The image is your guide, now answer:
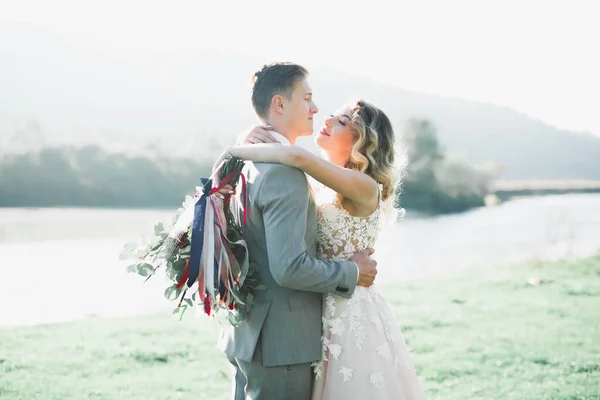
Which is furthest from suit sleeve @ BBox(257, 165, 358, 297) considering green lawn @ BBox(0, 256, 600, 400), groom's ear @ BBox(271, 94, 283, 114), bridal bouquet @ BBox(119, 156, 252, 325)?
green lawn @ BBox(0, 256, 600, 400)

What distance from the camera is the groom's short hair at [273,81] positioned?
2.96m

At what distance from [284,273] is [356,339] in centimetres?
67

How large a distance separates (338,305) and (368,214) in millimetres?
465

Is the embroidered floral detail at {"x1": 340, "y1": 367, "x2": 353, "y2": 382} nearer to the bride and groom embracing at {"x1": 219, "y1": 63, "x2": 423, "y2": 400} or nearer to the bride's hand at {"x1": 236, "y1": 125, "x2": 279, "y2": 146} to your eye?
the bride and groom embracing at {"x1": 219, "y1": 63, "x2": 423, "y2": 400}

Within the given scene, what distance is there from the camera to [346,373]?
2.93 m

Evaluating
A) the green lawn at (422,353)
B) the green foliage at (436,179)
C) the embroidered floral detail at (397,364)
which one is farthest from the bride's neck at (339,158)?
the green foliage at (436,179)

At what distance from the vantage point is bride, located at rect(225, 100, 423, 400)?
293cm

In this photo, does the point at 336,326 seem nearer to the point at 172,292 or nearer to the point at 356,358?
the point at 356,358

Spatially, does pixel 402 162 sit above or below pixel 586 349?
above

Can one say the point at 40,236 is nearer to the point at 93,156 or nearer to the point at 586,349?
the point at 93,156

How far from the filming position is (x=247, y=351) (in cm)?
272

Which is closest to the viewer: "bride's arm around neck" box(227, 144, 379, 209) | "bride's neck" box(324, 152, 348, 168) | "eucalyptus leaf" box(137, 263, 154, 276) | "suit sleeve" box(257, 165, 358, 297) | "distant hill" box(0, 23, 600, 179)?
"suit sleeve" box(257, 165, 358, 297)

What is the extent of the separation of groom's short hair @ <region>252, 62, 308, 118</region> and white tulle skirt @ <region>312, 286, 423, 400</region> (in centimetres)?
98

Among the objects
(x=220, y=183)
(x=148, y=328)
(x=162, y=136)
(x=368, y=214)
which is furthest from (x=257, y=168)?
(x=162, y=136)
